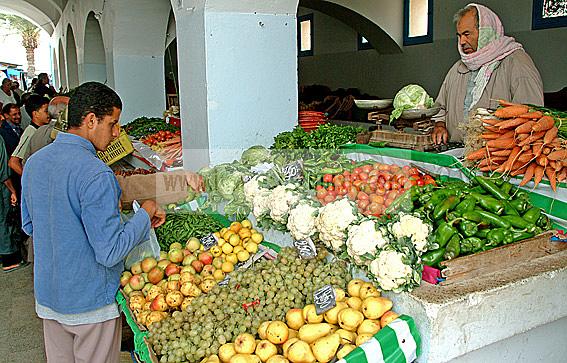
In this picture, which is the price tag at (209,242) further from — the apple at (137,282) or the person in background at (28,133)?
the person in background at (28,133)

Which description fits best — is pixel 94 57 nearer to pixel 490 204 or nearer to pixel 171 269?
pixel 171 269

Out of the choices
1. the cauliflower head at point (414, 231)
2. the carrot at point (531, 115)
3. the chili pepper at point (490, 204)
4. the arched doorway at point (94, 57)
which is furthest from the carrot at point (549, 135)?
the arched doorway at point (94, 57)

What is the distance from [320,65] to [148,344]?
10460 millimetres

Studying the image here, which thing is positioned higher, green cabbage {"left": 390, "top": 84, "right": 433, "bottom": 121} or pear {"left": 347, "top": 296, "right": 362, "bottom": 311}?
green cabbage {"left": 390, "top": 84, "right": 433, "bottom": 121}

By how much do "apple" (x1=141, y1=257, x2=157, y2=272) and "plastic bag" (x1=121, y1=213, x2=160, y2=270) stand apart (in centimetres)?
4

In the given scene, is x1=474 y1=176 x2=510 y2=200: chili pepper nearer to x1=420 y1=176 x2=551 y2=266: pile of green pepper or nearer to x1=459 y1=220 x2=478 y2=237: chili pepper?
x1=420 y1=176 x2=551 y2=266: pile of green pepper

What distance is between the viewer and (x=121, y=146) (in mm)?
5105

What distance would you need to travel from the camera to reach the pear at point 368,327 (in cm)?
197

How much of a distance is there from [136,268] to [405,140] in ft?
6.23

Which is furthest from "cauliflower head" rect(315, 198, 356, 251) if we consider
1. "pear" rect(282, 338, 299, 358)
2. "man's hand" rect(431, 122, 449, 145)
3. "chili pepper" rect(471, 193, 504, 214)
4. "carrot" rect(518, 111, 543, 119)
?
"man's hand" rect(431, 122, 449, 145)

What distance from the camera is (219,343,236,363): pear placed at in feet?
6.62

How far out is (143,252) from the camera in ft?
10.0

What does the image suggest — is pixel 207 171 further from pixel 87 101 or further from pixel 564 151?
pixel 564 151

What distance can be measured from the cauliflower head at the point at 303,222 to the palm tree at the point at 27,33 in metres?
39.2
